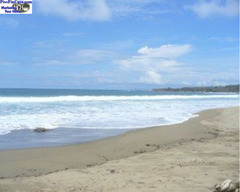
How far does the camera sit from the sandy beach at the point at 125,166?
5.23m

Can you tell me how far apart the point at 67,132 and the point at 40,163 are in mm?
4342

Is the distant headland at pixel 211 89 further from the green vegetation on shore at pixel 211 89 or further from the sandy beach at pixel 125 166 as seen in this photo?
the sandy beach at pixel 125 166

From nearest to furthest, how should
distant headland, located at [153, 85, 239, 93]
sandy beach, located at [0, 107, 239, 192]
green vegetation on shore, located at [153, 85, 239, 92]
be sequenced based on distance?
sandy beach, located at [0, 107, 239, 192] < green vegetation on shore, located at [153, 85, 239, 92] < distant headland, located at [153, 85, 239, 93]

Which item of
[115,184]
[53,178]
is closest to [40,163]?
[53,178]

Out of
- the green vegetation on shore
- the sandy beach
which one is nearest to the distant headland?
the green vegetation on shore

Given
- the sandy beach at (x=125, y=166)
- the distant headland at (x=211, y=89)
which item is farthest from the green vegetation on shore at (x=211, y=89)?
the sandy beach at (x=125, y=166)

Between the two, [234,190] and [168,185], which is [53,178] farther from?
[234,190]

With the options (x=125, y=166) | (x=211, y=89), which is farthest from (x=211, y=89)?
(x=125, y=166)

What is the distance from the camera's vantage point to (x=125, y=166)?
6500mm

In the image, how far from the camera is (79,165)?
6820mm

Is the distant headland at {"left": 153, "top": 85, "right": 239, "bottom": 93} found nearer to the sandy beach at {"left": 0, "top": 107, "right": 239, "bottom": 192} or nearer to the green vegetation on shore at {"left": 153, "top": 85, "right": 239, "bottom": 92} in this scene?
the green vegetation on shore at {"left": 153, "top": 85, "right": 239, "bottom": 92}

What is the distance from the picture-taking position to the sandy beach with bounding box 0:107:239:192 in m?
5.23

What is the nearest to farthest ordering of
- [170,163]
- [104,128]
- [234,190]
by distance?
[234,190], [170,163], [104,128]

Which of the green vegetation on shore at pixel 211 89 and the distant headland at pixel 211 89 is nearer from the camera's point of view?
the green vegetation on shore at pixel 211 89
